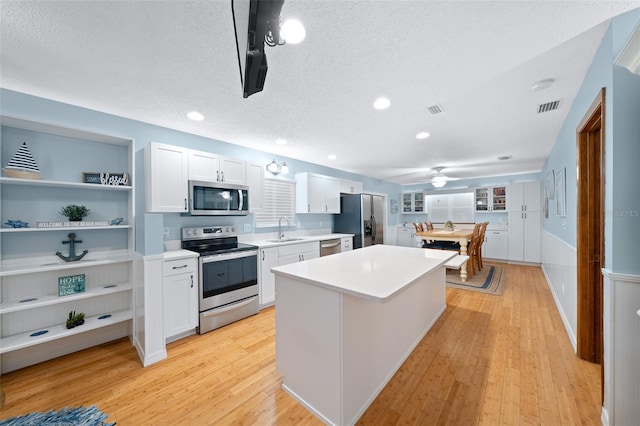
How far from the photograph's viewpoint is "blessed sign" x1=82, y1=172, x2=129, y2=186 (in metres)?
2.33

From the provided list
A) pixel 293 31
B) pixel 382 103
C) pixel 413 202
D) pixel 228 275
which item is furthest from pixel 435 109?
pixel 413 202

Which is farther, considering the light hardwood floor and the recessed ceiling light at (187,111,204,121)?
the recessed ceiling light at (187,111,204,121)

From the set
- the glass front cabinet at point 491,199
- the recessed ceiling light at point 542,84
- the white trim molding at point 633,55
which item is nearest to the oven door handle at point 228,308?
the white trim molding at point 633,55

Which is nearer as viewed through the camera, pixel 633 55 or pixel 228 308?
pixel 633 55

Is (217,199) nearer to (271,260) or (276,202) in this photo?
(271,260)

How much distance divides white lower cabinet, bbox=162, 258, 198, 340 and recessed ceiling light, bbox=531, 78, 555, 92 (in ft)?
12.3

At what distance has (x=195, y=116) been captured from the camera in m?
2.61

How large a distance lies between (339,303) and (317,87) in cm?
178

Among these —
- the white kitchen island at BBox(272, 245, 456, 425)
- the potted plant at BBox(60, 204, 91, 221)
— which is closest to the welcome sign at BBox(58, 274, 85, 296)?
the potted plant at BBox(60, 204, 91, 221)

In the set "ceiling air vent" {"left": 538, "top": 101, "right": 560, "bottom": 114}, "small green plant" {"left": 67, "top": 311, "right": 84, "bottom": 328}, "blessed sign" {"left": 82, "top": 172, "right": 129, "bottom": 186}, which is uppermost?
"ceiling air vent" {"left": 538, "top": 101, "right": 560, "bottom": 114}

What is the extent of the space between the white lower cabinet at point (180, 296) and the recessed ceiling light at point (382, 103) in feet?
8.42

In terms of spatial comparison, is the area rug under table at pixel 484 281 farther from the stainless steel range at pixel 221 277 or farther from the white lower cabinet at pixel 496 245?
the stainless steel range at pixel 221 277

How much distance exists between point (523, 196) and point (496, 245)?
4.66ft

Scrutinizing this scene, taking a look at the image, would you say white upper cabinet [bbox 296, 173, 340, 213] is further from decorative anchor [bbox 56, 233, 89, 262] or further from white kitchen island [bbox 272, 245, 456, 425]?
decorative anchor [bbox 56, 233, 89, 262]
